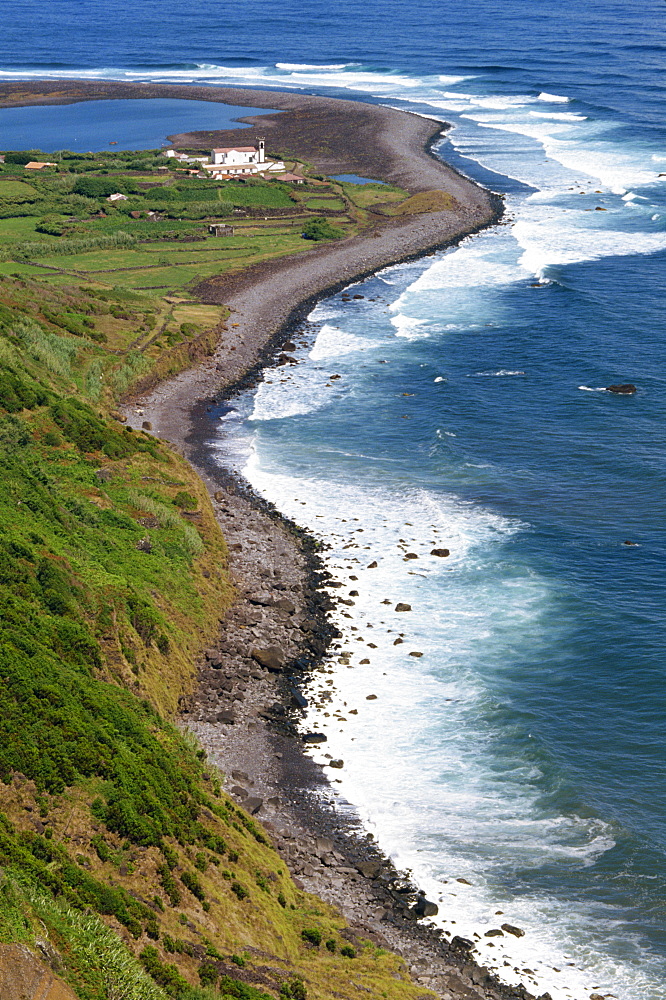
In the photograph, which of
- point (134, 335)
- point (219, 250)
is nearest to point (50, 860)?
point (134, 335)

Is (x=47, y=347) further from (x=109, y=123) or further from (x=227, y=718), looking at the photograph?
(x=109, y=123)

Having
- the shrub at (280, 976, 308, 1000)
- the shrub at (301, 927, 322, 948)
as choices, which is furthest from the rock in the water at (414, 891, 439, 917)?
the shrub at (280, 976, 308, 1000)

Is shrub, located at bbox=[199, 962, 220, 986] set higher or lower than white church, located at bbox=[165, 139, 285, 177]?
lower

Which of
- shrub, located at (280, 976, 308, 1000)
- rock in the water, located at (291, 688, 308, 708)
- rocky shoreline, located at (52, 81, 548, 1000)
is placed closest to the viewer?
shrub, located at (280, 976, 308, 1000)

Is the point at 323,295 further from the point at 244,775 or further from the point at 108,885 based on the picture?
the point at 108,885

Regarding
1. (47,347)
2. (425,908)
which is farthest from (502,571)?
(47,347)

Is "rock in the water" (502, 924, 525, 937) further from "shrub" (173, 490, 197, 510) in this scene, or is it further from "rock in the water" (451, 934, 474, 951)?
"shrub" (173, 490, 197, 510)

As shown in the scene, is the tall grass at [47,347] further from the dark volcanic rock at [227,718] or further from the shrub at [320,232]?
the shrub at [320,232]

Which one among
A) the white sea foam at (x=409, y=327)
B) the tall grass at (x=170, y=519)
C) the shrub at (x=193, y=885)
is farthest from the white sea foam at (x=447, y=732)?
the white sea foam at (x=409, y=327)
